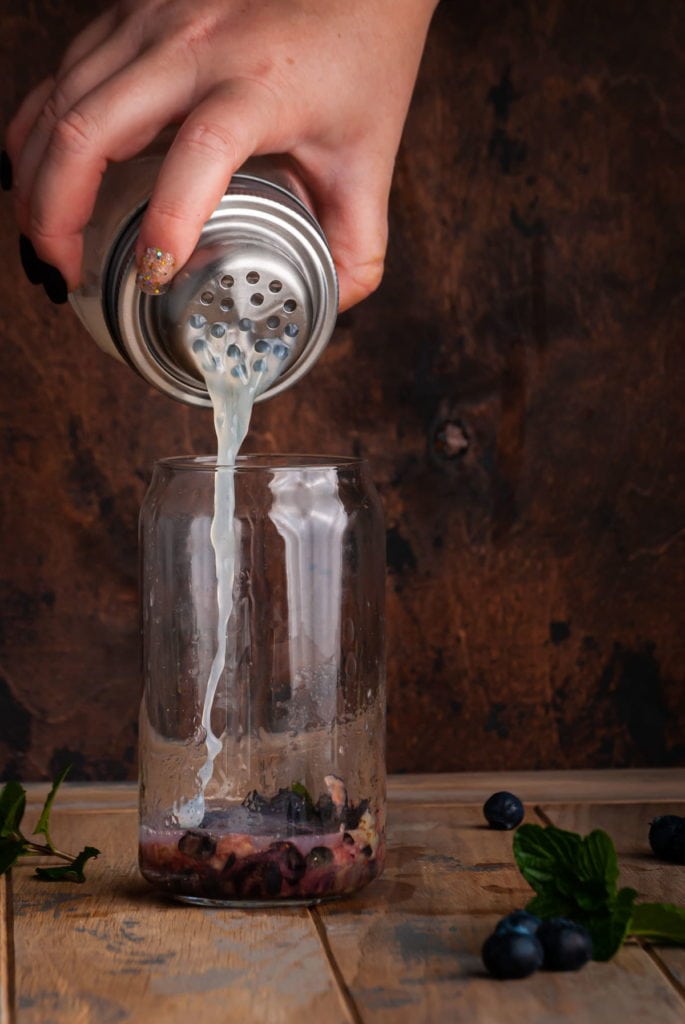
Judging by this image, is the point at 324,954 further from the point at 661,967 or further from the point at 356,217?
the point at 356,217

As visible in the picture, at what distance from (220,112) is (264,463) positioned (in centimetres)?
21

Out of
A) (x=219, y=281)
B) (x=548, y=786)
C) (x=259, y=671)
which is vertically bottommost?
(x=548, y=786)

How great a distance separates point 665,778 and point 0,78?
0.76 m

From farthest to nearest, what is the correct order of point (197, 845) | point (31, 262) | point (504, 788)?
point (504, 788)
point (31, 262)
point (197, 845)

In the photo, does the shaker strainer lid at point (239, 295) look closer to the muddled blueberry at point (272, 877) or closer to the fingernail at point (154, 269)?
the fingernail at point (154, 269)

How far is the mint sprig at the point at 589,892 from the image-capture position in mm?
771

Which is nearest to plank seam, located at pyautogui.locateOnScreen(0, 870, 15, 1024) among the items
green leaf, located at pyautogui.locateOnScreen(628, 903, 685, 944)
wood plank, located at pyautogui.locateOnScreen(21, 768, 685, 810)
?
wood plank, located at pyautogui.locateOnScreen(21, 768, 685, 810)

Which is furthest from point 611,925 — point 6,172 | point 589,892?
point 6,172

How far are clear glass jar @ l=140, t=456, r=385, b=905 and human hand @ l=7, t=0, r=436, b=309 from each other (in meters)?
0.16

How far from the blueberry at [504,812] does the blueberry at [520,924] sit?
235 millimetres

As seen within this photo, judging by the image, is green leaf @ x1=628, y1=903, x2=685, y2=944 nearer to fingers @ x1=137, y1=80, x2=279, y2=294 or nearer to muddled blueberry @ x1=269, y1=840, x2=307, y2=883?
muddled blueberry @ x1=269, y1=840, x2=307, y2=883

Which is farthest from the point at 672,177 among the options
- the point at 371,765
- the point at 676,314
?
the point at 371,765

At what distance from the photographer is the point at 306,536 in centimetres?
87

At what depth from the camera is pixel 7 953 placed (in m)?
0.78
